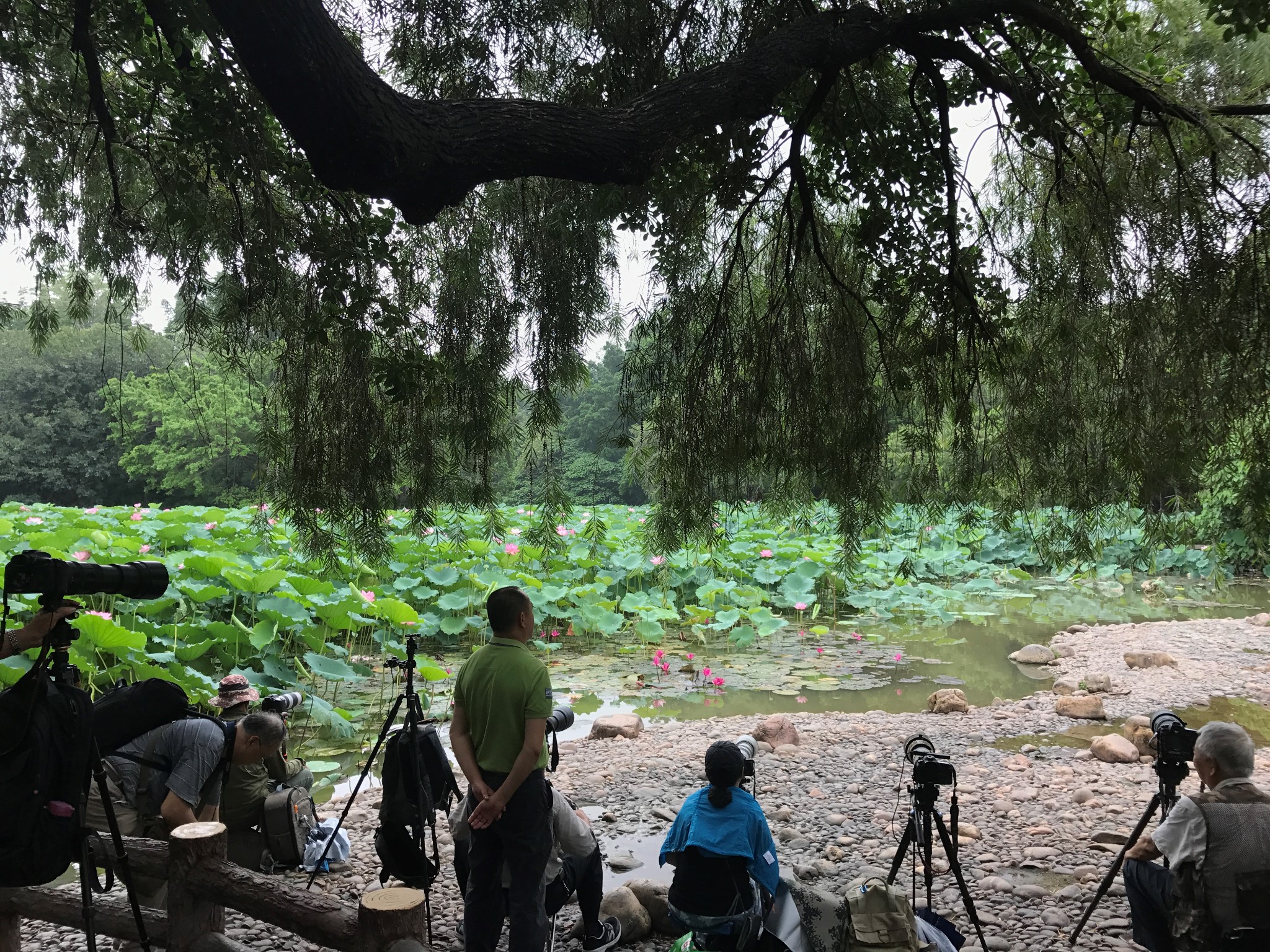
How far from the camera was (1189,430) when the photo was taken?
Answer: 258 cm

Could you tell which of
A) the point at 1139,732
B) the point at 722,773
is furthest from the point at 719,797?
the point at 1139,732

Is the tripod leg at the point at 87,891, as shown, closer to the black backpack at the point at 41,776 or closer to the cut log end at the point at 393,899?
the black backpack at the point at 41,776

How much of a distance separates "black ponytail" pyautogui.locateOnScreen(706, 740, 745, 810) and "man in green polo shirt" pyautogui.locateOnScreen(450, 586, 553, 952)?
451mm

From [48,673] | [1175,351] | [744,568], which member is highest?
[1175,351]

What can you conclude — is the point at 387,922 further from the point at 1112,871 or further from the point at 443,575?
the point at 443,575

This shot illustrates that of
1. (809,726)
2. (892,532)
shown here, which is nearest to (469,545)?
(809,726)

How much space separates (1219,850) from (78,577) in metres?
2.65

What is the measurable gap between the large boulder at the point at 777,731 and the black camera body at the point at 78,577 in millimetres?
4235

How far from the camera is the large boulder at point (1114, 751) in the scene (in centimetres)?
479

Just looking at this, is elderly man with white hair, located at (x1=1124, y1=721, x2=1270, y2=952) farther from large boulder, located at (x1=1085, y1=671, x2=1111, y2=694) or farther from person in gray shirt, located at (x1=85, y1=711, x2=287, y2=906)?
large boulder, located at (x1=1085, y1=671, x2=1111, y2=694)

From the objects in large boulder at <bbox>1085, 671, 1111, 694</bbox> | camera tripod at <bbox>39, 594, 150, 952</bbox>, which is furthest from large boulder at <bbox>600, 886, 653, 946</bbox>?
large boulder at <bbox>1085, 671, 1111, 694</bbox>

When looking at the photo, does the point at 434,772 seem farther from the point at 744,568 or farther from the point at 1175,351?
the point at 744,568

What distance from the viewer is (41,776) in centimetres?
152

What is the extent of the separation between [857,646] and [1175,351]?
6.46 meters
